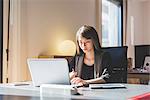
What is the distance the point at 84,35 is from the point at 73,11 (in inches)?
72.6

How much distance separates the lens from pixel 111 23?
625cm

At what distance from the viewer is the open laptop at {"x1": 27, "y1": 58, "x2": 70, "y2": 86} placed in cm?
175

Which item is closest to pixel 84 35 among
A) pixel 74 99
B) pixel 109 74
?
pixel 109 74

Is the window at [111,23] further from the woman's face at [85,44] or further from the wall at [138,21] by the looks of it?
the woman's face at [85,44]

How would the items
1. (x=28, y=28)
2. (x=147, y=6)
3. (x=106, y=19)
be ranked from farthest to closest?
1. (x=147, y=6)
2. (x=106, y=19)
3. (x=28, y=28)

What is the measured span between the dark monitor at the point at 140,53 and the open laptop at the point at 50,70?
4116mm

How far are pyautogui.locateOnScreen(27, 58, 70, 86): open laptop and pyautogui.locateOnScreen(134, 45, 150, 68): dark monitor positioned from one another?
412 centimetres

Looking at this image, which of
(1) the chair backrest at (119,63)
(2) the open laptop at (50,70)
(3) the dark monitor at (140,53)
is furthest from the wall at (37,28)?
(3) the dark monitor at (140,53)

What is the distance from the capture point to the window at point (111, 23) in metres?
5.73

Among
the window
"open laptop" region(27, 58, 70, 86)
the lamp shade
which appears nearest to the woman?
"open laptop" region(27, 58, 70, 86)

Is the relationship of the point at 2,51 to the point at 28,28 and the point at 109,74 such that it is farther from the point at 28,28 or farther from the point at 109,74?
the point at 109,74

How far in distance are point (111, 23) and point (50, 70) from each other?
463cm

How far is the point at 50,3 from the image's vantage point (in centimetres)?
370

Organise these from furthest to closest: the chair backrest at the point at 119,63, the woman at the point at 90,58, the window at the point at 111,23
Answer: the window at the point at 111,23 < the chair backrest at the point at 119,63 < the woman at the point at 90,58
